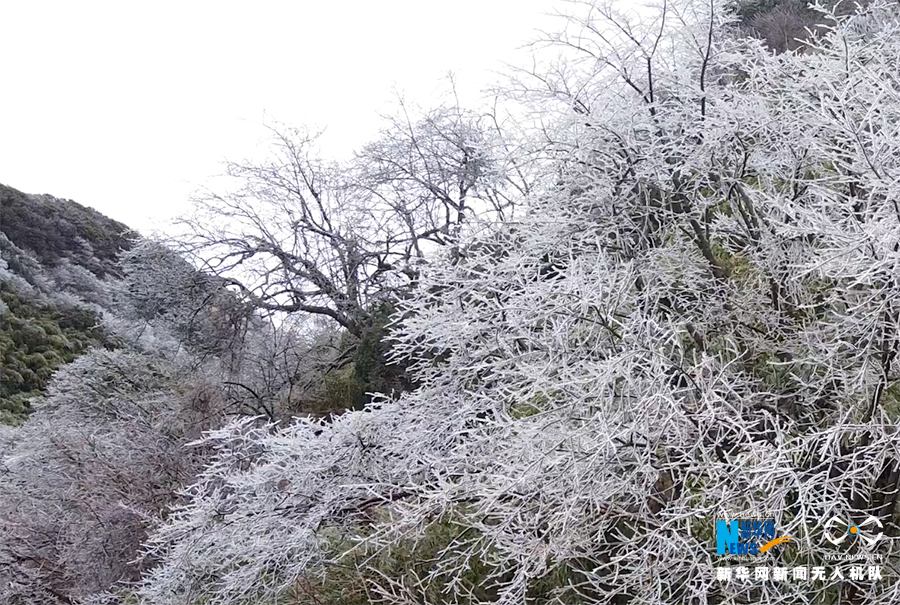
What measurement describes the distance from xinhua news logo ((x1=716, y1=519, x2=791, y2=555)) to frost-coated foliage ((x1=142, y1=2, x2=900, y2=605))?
90 millimetres

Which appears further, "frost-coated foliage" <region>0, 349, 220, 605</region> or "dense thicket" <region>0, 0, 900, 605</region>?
"frost-coated foliage" <region>0, 349, 220, 605</region>

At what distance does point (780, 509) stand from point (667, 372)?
3.26ft

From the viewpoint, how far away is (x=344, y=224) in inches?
496

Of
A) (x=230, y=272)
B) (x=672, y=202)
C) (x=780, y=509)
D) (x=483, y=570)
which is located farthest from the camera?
(x=230, y=272)

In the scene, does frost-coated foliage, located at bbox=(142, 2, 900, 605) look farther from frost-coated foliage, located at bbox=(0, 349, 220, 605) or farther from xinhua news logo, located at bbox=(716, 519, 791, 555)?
frost-coated foliage, located at bbox=(0, 349, 220, 605)

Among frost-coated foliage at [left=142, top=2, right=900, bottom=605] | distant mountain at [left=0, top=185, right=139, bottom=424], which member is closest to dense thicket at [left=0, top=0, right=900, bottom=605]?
frost-coated foliage at [left=142, top=2, right=900, bottom=605]

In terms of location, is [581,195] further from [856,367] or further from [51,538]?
[51,538]

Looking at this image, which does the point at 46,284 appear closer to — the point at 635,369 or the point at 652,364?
the point at 635,369

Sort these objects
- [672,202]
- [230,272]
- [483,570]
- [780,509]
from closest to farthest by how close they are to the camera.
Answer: [780,509], [672,202], [483,570], [230,272]

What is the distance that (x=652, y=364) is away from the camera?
403 centimetres

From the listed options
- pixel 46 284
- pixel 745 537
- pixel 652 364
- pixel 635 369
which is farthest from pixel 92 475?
pixel 46 284

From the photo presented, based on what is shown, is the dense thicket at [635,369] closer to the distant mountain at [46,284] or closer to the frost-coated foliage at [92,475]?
the frost-coated foliage at [92,475]

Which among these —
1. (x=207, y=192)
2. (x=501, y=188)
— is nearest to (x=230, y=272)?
(x=207, y=192)

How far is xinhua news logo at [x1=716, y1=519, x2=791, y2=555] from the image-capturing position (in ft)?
12.3
